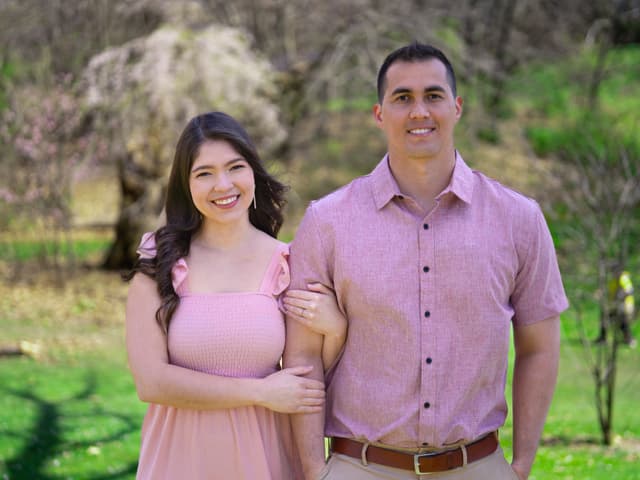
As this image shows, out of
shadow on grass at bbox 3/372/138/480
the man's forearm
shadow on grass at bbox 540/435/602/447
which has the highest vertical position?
the man's forearm

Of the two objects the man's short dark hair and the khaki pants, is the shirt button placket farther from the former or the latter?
the man's short dark hair

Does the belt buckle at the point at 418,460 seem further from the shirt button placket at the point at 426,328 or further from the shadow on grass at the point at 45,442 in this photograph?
the shadow on grass at the point at 45,442

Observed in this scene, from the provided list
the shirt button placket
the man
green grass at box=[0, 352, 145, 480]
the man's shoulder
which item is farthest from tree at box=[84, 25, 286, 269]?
the shirt button placket

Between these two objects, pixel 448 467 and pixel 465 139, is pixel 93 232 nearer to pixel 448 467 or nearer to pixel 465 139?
pixel 465 139

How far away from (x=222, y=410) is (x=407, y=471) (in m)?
0.66

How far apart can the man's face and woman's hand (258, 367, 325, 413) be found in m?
0.79

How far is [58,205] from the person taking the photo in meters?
15.2

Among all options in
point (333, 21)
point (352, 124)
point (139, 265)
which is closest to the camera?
point (139, 265)

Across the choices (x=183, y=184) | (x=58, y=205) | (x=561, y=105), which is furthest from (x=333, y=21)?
(x=183, y=184)

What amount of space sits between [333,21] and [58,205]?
6871 mm

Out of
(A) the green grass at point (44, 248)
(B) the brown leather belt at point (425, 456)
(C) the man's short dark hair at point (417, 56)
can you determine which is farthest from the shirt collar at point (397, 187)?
(A) the green grass at point (44, 248)

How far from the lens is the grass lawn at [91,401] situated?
6.75 metres

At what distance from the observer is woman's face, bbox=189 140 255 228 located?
300 cm

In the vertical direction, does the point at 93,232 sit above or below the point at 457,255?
above
